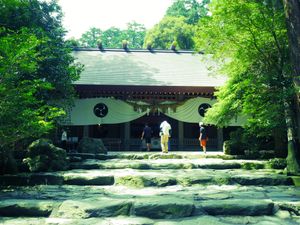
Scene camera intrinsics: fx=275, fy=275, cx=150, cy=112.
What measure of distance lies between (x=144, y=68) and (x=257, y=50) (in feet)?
33.8

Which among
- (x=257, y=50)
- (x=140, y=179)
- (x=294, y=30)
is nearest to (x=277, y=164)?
(x=257, y=50)

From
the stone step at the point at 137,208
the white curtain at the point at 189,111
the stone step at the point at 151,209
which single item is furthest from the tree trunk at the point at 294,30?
the white curtain at the point at 189,111

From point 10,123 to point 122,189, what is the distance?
2868mm

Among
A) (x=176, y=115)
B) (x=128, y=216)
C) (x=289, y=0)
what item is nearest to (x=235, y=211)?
(x=128, y=216)

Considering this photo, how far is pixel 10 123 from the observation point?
6.04 m

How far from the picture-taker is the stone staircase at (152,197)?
421cm

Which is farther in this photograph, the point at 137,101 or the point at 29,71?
the point at 137,101

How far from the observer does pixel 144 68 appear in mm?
17875

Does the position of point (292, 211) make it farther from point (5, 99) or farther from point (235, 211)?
point (5, 99)

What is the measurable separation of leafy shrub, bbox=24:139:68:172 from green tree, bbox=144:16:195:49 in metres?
23.8

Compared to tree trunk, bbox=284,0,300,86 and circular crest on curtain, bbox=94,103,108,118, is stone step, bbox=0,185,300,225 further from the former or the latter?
circular crest on curtain, bbox=94,103,108,118

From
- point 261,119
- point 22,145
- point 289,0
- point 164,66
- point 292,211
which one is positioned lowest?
point 292,211

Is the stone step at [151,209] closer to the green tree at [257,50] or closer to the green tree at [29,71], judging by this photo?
the green tree at [29,71]

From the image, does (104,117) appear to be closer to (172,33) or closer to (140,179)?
(140,179)
